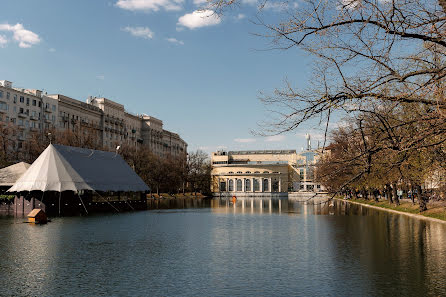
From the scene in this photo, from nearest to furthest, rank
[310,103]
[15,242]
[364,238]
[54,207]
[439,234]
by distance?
[310,103] < [15,242] < [364,238] < [439,234] < [54,207]

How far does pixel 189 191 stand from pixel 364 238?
127 metres

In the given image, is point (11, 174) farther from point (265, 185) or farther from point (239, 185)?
point (265, 185)

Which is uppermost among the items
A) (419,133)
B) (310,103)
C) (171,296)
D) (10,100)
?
(10,100)

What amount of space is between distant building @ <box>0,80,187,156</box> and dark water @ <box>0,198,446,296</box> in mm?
72559

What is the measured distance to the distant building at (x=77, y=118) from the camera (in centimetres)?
10281

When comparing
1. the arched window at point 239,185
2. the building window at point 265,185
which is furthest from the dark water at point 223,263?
the building window at point 265,185

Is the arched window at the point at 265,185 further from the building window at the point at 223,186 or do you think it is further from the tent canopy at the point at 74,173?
the tent canopy at the point at 74,173

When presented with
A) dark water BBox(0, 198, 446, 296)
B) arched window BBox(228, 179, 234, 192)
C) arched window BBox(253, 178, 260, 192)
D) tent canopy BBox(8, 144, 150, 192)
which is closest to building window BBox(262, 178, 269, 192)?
arched window BBox(253, 178, 260, 192)

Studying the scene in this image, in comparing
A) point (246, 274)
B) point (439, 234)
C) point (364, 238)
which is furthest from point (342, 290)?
point (439, 234)

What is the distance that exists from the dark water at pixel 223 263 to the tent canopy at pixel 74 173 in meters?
17.4

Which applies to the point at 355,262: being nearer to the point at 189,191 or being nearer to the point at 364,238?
the point at 364,238

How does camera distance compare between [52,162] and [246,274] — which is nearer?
[246,274]

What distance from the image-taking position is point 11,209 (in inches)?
2045

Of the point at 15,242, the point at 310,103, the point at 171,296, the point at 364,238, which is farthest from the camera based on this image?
the point at 364,238
